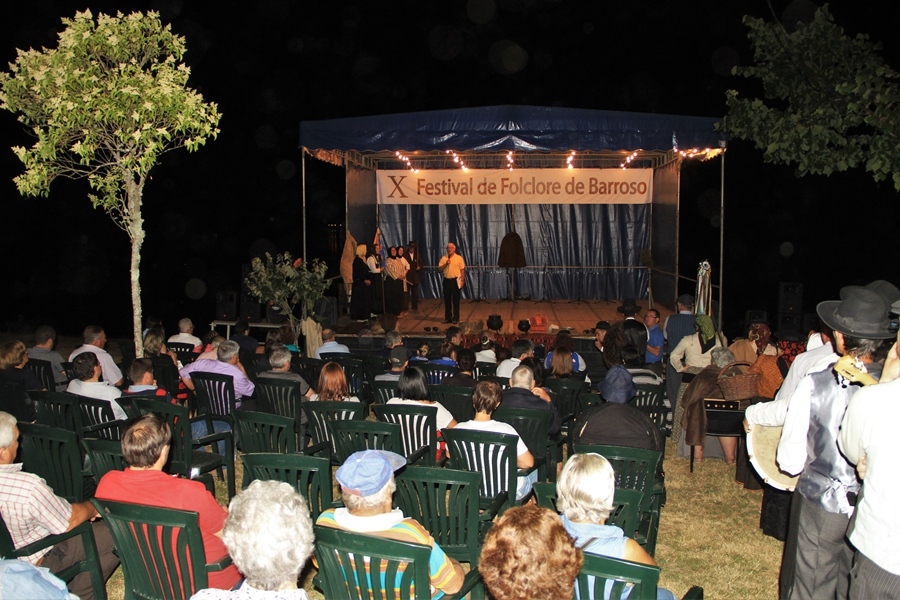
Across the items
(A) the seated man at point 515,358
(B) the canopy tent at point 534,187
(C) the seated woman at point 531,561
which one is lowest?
(A) the seated man at point 515,358

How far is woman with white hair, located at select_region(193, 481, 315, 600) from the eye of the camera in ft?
7.06

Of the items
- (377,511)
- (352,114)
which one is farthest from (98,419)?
(352,114)

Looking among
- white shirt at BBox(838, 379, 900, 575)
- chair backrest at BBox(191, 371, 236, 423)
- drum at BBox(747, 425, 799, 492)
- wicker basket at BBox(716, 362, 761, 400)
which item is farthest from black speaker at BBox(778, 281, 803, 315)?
white shirt at BBox(838, 379, 900, 575)

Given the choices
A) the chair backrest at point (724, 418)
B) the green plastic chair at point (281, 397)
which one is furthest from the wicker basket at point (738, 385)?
the green plastic chair at point (281, 397)

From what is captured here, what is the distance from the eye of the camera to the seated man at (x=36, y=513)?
304cm

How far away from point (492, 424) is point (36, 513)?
218cm

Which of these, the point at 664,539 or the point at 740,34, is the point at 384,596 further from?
the point at 740,34

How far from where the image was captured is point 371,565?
95.7 inches

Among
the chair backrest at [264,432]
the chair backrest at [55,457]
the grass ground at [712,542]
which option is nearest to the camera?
the chair backrest at [55,457]

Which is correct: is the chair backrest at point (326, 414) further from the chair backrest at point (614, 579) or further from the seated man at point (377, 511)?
the chair backrest at point (614, 579)

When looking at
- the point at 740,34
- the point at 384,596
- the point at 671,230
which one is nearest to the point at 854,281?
the point at 671,230

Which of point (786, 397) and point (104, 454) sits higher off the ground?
point (786, 397)

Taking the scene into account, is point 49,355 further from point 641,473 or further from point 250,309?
point 641,473

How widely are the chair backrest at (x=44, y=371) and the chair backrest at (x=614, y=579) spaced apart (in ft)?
17.6
